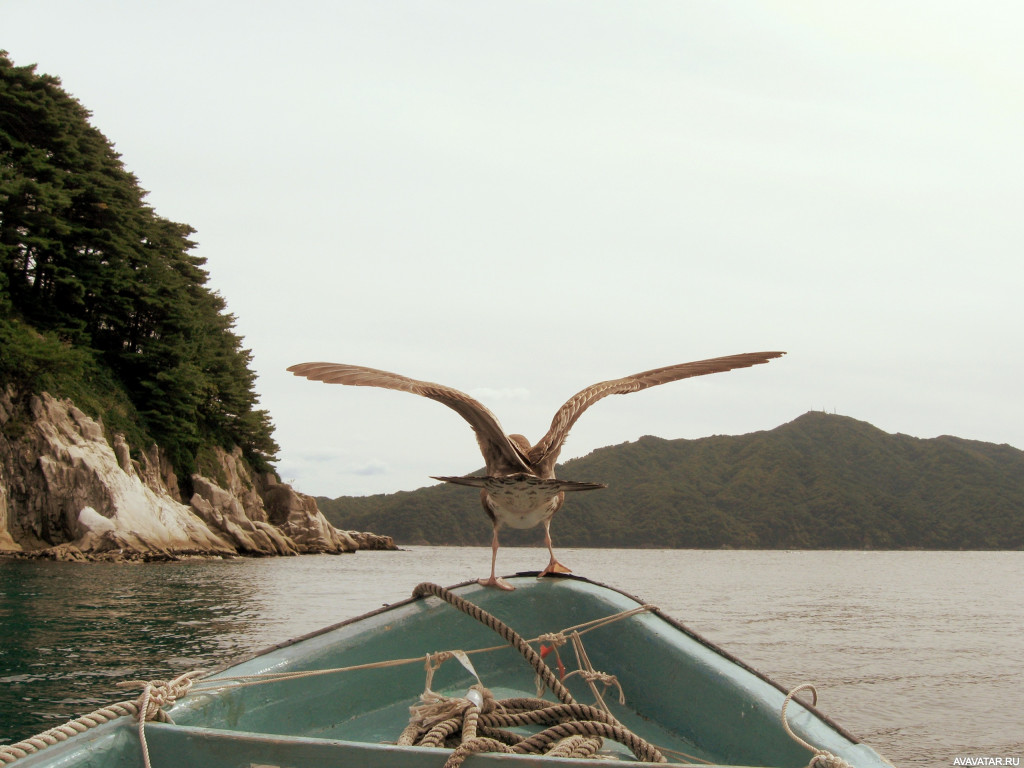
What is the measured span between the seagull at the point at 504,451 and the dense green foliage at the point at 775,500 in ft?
275

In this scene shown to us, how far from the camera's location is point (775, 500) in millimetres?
99125

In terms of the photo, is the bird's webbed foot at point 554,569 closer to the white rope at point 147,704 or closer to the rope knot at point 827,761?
the white rope at point 147,704

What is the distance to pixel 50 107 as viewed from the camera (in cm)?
3162

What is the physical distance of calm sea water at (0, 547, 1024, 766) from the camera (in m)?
7.14

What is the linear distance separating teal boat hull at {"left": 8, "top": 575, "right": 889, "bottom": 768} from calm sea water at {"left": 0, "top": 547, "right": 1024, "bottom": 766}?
3.48m

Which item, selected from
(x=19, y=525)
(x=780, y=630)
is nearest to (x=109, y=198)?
(x=19, y=525)

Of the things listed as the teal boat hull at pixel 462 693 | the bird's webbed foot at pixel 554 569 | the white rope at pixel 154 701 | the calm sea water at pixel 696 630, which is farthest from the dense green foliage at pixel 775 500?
the white rope at pixel 154 701

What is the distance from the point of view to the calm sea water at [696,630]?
23.4 feet

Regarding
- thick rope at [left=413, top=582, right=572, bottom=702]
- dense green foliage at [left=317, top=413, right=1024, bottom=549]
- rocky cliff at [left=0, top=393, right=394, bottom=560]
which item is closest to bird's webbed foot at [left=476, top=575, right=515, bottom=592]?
thick rope at [left=413, top=582, right=572, bottom=702]

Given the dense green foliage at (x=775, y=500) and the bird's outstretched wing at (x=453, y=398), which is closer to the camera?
the bird's outstretched wing at (x=453, y=398)

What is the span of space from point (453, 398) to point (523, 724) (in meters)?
1.95

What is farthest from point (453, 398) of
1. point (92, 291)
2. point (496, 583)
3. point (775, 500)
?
point (775, 500)

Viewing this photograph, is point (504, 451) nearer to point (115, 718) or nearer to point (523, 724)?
point (523, 724)

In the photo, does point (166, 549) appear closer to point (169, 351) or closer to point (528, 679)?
point (169, 351)
